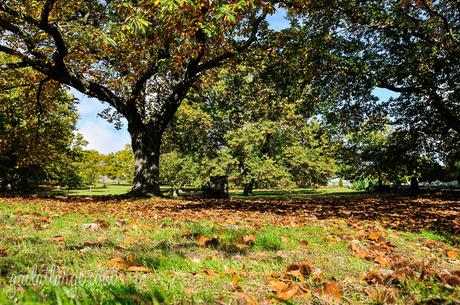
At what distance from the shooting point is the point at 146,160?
1423 cm

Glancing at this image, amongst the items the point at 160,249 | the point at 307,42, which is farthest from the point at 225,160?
the point at 160,249

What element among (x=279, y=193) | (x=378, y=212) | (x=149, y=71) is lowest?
(x=279, y=193)

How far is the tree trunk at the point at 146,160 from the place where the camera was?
46.0 ft

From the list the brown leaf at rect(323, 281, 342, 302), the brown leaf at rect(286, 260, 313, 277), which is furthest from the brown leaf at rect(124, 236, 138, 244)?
the brown leaf at rect(323, 281, 342, 302)

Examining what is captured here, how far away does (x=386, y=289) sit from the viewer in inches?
98.3

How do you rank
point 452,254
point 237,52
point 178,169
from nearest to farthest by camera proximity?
point 452,254 < point 237,52 < point 178,169

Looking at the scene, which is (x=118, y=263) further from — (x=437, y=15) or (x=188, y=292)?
(x=437, y=15)

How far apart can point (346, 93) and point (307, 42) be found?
3.81 metres

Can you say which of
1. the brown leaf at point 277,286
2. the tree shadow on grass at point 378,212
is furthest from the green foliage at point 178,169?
the brown leaf at point 277,286

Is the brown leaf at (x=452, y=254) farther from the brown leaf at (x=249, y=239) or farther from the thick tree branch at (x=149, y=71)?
the thick tree branch at (x=149, y=71)

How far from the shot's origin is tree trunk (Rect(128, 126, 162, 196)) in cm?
1402

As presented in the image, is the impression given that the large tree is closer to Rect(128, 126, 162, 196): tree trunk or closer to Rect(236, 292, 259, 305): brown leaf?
→ Rect(128, 126, 162, 196): tree trunk

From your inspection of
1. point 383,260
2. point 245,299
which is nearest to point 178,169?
point 383,260

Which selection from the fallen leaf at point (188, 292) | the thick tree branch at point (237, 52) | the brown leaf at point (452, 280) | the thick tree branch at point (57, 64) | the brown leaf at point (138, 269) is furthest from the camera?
the thick tree branch at point (237, 52)
